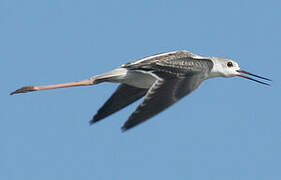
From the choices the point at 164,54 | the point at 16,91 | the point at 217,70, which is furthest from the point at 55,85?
the point at 217,70

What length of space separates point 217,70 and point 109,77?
2.17 metres

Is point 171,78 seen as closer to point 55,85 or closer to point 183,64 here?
point 183,64

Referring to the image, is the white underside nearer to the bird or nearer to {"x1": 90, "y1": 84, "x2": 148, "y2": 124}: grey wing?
the bird

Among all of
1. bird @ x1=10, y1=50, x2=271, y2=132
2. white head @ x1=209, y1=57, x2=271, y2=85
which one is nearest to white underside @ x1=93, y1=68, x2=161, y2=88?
bird @ x1=10, y1=50, x2=271, y2=132

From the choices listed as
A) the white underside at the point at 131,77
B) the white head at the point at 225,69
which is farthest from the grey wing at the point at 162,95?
the white head at the point at 225,69

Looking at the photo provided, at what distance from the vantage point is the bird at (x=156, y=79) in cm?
1396

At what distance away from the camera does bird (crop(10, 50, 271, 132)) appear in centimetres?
1396

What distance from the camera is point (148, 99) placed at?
46.1ft

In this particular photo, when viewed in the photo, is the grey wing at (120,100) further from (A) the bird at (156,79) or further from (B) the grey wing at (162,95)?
(B) the grey wing at (162,95)

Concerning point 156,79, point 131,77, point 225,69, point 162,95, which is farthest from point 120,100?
point 162,95

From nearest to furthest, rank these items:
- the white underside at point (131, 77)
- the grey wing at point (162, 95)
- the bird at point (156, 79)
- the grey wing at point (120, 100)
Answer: the grey wing at point (162, 95)
the bird at point (156, 79)
the white underside at point (131, 77)
the grey wing at point (120, 100)

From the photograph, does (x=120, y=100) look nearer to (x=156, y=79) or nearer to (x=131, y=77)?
(x=131, y=77)

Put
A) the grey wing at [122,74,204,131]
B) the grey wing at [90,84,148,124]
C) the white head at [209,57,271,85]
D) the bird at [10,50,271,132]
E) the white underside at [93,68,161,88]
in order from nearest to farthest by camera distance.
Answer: the grey wing at [122,74,204,131]
the bird at [10,50,271,132]
the white underside at [93,68,161,88]
the white head at [209,57,271,85]
the grey wing at [90,84,148,124]

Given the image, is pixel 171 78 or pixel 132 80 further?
pixel 132 80
